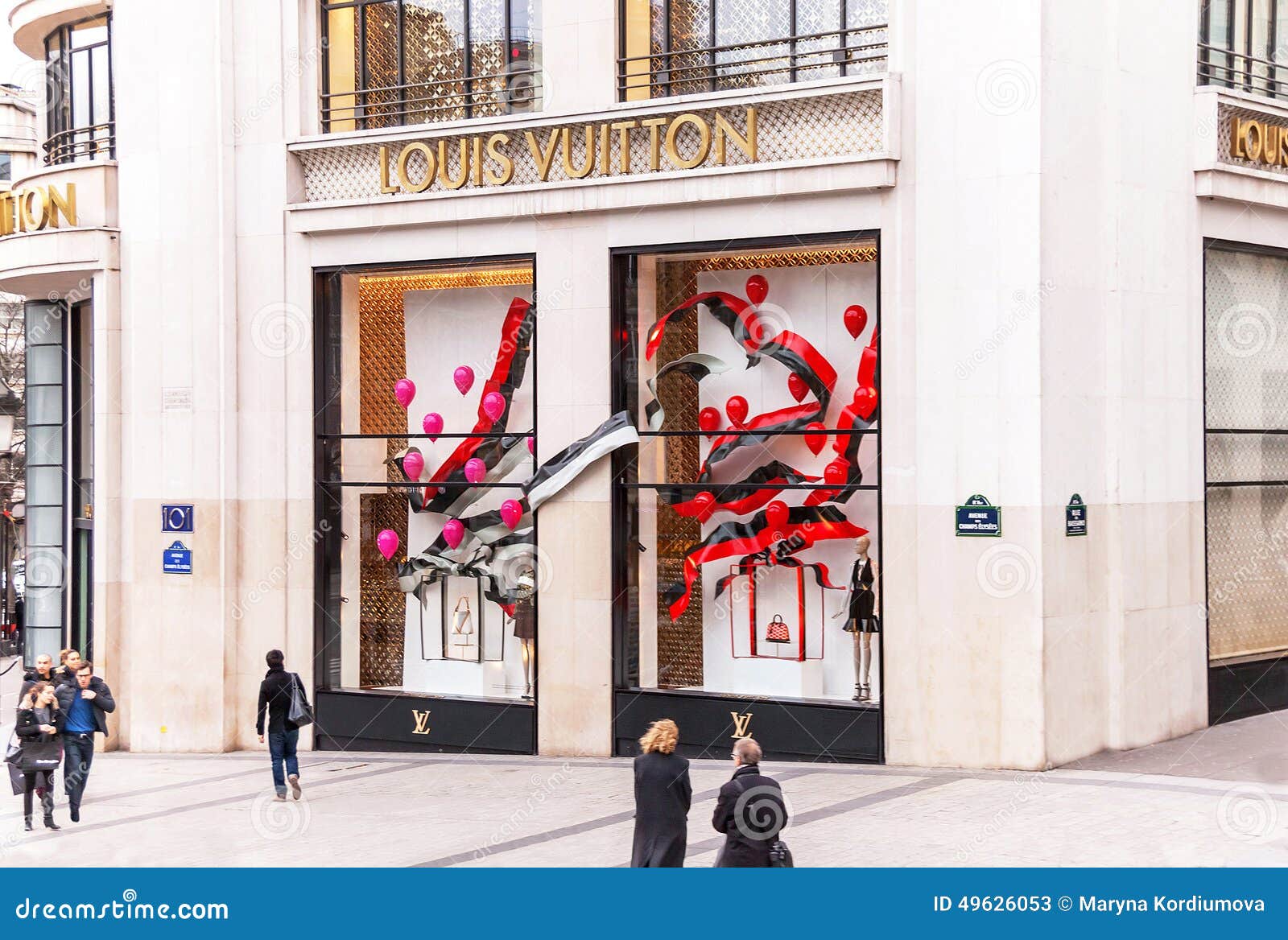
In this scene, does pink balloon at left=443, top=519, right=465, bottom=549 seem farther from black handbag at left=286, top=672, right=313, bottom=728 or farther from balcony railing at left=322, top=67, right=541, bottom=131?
balcony railing at left=322, top=67, right=541, bottom=131

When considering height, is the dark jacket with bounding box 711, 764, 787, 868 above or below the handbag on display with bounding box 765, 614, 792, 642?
below

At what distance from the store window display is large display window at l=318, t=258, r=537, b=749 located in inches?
59.5

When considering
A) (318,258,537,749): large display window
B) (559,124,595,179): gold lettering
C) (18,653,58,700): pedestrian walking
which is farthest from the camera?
(318,258,537,749): large display window

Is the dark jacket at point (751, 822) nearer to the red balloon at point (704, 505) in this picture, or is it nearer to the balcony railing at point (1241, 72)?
the red balloon at point (704, 505)

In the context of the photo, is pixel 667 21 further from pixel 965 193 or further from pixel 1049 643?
pixel 1049 643

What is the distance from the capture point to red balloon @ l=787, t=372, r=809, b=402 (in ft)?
54.5

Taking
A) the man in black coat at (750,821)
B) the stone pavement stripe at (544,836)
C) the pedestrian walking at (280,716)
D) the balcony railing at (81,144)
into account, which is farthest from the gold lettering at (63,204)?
the man in black coat at (750,821)

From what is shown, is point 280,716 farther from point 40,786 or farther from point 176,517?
point 176,517

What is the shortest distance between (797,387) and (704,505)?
63.3 inches

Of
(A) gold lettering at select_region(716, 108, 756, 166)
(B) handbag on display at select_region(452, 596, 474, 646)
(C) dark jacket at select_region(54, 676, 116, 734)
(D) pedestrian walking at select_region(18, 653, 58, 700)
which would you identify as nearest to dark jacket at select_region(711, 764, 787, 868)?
(C) dark jacket at select_region(54, 676, 116, 734)

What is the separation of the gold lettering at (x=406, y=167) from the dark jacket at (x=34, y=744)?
7129 millimetres

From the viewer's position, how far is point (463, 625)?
18938 millimetres

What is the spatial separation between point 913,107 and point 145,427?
1027 cm

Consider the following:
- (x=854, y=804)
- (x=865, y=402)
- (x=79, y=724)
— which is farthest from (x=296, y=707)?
(x=865, y=402)
